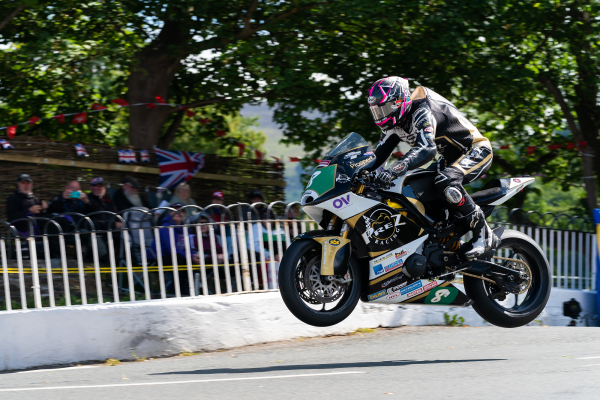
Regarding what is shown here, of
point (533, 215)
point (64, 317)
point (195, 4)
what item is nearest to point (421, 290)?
point (64, 317)

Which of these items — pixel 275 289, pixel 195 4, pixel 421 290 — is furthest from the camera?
pixel 195 4

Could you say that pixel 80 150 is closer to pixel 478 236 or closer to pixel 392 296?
pixel 392 296

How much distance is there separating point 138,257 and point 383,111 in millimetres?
3127

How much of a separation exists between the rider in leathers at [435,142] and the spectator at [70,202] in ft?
15.6

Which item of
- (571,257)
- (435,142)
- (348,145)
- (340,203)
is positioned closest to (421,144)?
(435,142)

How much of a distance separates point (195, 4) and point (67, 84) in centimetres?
326

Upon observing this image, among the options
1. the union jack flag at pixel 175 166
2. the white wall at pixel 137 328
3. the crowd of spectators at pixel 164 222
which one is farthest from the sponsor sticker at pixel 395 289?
the union jack flag at pixel 175 166

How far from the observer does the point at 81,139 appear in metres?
16.2

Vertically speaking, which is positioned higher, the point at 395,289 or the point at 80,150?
the point at 80,150

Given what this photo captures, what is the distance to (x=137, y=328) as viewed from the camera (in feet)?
23.1

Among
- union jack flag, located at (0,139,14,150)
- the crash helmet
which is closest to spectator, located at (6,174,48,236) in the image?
union jack flag, located at (0,139,14,150)

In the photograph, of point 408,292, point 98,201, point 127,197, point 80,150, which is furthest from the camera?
point 80,150

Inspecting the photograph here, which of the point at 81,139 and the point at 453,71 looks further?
the point at 81,139

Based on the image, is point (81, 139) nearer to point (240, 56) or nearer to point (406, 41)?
point (240, 56)
